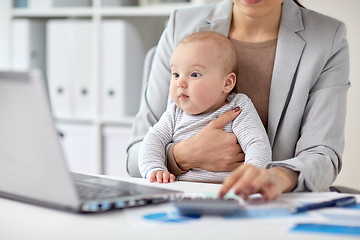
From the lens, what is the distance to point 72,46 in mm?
2811

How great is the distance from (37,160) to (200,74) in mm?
648

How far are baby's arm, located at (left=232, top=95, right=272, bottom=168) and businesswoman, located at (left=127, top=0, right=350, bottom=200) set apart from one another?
0.09 ft

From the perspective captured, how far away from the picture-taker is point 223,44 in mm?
1425

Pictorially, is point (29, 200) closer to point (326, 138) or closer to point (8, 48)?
point (326, 138)

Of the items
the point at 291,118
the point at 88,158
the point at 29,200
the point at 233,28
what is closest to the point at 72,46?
the point at 88,158

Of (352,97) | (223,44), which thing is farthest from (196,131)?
(352,97)

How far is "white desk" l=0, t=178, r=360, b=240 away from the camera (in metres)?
0.76

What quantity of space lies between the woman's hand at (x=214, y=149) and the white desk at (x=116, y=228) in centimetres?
48

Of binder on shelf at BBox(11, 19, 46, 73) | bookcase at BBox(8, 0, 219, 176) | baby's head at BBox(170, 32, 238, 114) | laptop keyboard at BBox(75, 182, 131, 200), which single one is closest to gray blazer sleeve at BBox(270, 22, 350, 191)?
baby's head at BBox(170, 32, 238, 114)

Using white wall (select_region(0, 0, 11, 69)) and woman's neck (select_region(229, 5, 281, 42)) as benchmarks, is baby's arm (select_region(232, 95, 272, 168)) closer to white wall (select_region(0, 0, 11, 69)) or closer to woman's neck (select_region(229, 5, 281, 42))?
woman's neck (select_region(229, 5, 281, 42))

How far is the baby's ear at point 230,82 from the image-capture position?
4.68ft

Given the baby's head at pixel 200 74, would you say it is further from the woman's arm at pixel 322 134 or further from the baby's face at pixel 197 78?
the woman's arm at pixel 322 134

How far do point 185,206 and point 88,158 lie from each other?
206 cm

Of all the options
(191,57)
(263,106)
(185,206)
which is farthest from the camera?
(263,106)
